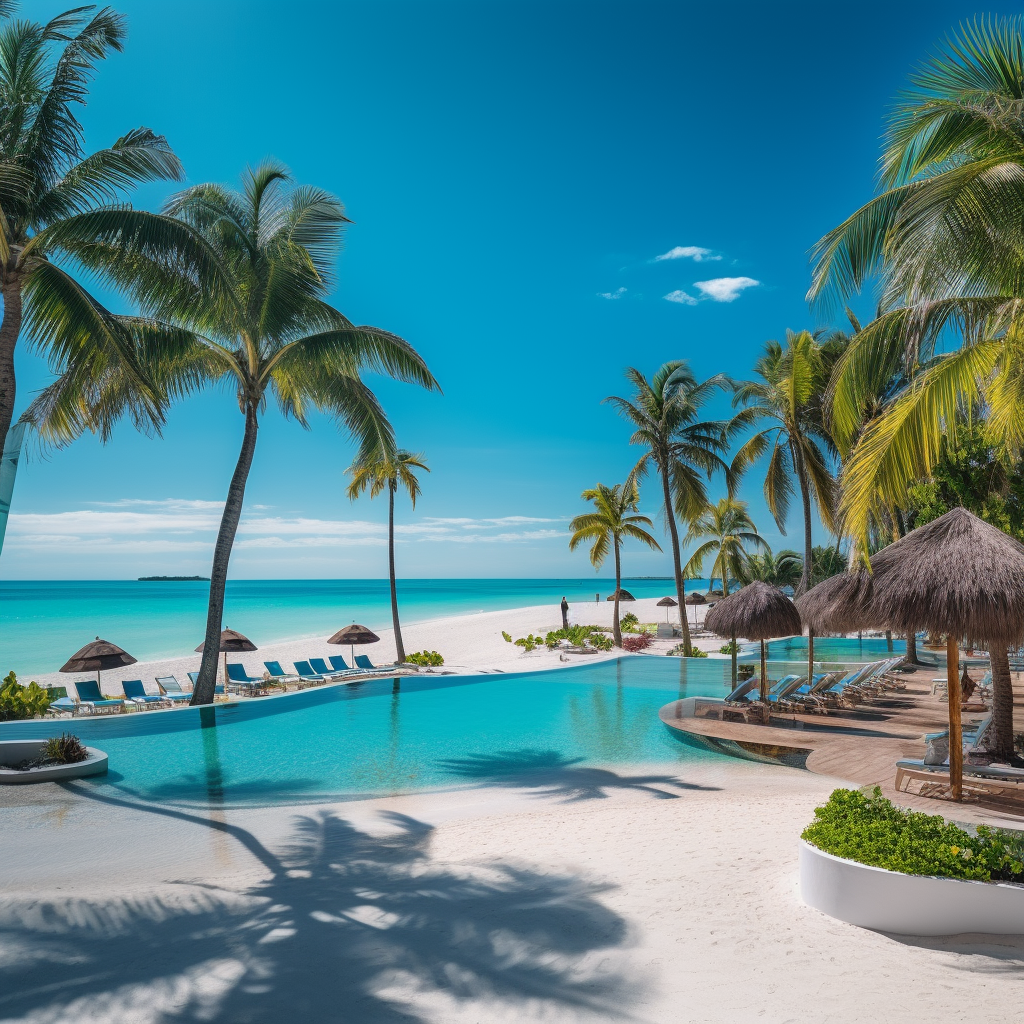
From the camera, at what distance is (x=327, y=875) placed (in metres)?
5.45

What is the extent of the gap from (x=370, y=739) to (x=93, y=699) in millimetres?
5902

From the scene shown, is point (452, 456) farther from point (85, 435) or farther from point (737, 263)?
point (85, 435)

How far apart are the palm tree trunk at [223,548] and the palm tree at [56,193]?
14.6 ft

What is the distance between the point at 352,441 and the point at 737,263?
40.2ft

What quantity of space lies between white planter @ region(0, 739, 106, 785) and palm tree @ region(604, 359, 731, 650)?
15211 millimetres

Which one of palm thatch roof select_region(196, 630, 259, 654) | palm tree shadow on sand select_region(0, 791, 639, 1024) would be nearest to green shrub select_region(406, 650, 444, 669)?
palm thatch roof select_region(196, 630, 259, 654)

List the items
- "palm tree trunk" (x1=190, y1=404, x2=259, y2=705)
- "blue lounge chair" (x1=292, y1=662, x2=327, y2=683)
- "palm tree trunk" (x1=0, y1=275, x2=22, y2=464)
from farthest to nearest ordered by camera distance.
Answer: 1. "blue lounge chair" (x1=292, y1=662, x2=327, y2=683)
2. "palm tree trunk" (x1=190, y1=404, x2=259, y2=705)
3. "palm tree trunk" (x1=0, y1=275, x2=22, y2=464)

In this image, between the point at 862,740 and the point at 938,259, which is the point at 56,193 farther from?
the point at 862,740

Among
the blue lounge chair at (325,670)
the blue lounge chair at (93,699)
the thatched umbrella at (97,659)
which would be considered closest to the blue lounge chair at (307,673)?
the blue lounge chair at (325,670)

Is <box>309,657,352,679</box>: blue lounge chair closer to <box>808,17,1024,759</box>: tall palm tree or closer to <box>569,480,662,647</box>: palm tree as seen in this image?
<box>569,480,662,647</box>: palm tree

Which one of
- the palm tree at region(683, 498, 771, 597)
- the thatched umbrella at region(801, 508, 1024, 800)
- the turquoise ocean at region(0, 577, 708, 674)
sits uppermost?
the palm tree at region(683, 498, 771, 597)

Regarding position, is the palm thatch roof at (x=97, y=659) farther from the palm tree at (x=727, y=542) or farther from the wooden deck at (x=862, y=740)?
the palm tree at (x=727, y=542)

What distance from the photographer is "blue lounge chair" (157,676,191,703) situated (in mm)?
14134

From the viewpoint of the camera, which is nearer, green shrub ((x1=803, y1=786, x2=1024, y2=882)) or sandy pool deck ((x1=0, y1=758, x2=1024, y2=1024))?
sandy pool deck ((x1=0, y1=758, x2=1024, y2=1024))
